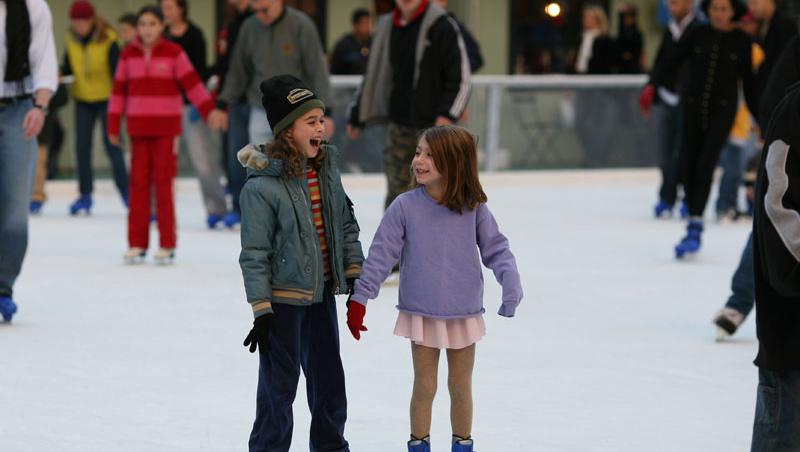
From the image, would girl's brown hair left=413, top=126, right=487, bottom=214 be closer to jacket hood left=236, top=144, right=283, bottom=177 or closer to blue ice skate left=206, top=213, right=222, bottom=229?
jacket hood left=236, top=144, right=283, bottom=177

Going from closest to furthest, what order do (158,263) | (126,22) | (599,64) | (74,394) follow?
(74,394), (158,263), (126,22), (599,64)

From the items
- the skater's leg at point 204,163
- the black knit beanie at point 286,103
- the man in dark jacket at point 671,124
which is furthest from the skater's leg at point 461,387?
the man in dark jacket at point 671,124

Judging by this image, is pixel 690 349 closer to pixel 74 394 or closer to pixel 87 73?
pixel 74 394

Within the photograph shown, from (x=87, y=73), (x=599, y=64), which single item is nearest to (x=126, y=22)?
(x=87, y=73)

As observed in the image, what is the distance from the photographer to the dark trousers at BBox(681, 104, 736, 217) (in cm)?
1049

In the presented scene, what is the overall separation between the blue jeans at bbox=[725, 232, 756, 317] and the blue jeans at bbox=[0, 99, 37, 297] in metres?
3.31

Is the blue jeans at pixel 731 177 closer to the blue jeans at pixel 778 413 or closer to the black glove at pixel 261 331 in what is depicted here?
Result: the black glove at pixel 261 331

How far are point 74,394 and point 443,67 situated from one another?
358 cm

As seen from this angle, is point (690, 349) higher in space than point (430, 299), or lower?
lower

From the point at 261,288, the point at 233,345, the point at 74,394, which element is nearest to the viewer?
the point at 261,288

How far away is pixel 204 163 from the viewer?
12.3 m

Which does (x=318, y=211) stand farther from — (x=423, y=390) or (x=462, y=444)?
(x=462, y=444)

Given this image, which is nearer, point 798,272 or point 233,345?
point 798,272

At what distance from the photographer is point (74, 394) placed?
6.21 m
